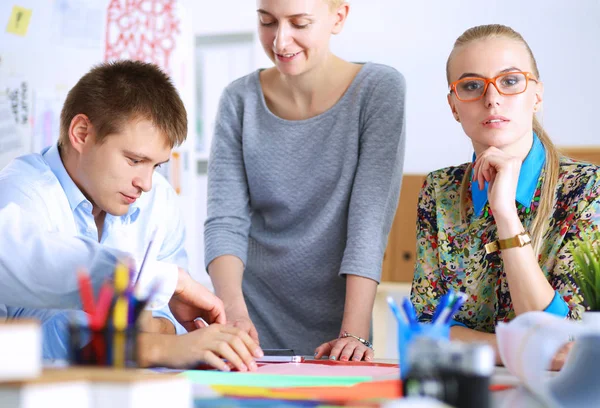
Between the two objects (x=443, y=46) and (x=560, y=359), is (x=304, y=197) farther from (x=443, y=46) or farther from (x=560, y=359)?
(x=443, y=46)

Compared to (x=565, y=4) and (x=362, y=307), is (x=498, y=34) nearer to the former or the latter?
(x=362, y=307)

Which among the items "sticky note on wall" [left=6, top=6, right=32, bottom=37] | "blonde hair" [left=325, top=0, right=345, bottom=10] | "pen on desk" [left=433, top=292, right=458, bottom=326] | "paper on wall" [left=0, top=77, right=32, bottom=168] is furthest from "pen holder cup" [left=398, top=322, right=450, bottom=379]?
"sticky note on wall" [left=6, top=6, right=32, bottom=37]

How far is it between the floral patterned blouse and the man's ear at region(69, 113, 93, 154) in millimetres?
702

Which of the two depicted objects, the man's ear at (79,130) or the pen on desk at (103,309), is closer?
the pen on desk at (103,309)

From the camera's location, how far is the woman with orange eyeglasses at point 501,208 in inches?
49.9

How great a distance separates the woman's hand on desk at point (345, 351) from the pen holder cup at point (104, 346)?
2.13 feet

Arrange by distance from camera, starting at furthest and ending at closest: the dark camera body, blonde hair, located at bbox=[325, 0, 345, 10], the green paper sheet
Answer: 1. blonde hair, located at bbox=[325, 0, 345, 10]
2. the green paper sheet
3. the dark camera body

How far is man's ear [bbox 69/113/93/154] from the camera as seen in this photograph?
1481mm

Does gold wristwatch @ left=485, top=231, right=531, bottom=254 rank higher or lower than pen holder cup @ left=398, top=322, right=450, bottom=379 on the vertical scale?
higher

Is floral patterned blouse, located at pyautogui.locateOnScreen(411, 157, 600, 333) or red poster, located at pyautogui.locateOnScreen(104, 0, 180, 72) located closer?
floral patterned blouse, located at pyautogui.locateOnScreen(411, 157, 600, 333)

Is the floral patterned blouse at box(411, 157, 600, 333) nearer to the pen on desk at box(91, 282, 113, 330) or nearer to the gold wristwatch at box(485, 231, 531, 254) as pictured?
the gold wristwatch at box(485, 231, 531, 254)

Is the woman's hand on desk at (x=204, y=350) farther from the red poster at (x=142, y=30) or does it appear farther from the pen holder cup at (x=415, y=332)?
the red poster at (x=142, y=30)

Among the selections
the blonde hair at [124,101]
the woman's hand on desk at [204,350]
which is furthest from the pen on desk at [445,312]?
the blonde hair at [124,101]

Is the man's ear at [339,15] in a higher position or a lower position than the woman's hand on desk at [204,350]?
higher
